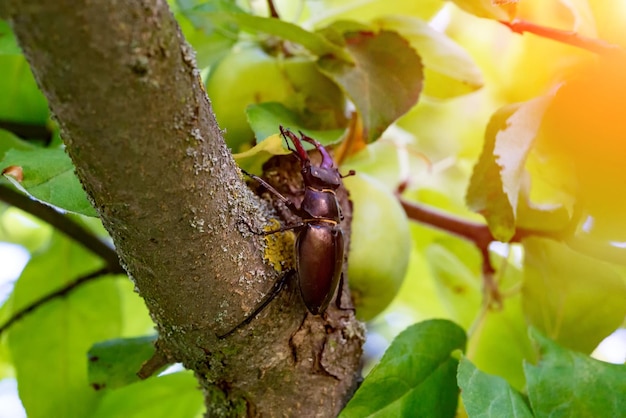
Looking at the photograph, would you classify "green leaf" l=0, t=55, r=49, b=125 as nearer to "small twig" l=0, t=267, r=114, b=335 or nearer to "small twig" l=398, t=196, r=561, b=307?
"small twig" l=0, t=267, r=114, b=335

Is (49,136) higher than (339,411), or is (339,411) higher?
(49,136)

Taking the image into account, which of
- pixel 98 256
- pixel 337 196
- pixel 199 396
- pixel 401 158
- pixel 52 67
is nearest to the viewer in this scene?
pixel 52 67

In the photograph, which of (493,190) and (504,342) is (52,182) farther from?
(504,342)

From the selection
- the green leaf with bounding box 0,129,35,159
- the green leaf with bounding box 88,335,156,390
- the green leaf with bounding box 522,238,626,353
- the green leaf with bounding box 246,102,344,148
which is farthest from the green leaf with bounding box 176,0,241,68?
the green leaf with bounding box 522,238,626,353

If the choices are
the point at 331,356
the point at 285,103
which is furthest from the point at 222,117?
the point at 331,356

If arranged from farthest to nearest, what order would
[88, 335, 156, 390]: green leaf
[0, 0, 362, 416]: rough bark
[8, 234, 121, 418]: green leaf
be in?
[8, 234, 121, 418]: green leaf → [88, 335, 156, 390]: green leaf → [0, 0, 362, 416]: rough bark

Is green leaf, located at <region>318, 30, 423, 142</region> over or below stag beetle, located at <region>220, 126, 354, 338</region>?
over

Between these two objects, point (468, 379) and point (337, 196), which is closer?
point (468, 379)

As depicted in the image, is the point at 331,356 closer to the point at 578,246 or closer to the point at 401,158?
the point at 578,246

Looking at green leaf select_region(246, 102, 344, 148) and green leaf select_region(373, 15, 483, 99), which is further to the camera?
green leaf select_region(373, 15, 483, 99)
